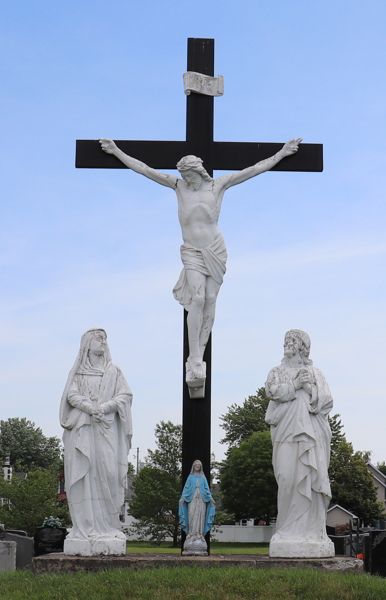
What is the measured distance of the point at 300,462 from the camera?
366 inches

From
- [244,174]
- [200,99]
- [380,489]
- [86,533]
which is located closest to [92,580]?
[86,533]

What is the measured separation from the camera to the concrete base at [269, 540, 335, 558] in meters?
9.04

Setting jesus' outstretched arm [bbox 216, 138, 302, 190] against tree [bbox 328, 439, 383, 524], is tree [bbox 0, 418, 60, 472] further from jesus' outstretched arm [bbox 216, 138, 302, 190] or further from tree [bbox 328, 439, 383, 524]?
jesus' outstretched arm [bbox 216, 138, 302, 190]

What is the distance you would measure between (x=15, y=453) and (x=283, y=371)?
5258cm

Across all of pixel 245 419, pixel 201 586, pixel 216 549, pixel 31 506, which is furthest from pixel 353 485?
pixel 201 586

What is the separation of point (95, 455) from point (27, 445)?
52527 millimetres

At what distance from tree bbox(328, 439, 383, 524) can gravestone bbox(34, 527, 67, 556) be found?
30.6m

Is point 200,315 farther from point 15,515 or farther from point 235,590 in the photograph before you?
point 15,515

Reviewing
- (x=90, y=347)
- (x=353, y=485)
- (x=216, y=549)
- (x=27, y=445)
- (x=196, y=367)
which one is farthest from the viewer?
Result: (x=27, y=445)

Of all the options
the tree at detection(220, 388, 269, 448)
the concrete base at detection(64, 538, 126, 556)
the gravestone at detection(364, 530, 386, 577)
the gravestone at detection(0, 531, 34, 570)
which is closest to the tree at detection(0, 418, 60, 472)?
the tree at detection(220, 388, 269, 448)

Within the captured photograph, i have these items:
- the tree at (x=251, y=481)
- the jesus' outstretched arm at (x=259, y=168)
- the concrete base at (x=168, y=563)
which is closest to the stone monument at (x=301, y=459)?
the concrete base at (x=168, y=563)

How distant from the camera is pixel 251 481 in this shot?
4006cm

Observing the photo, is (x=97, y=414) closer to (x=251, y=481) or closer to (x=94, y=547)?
(x=94, y=547)

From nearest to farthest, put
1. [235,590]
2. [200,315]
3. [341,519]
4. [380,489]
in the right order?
[235,590] → [200,315] → [341,519] → [380,489]
